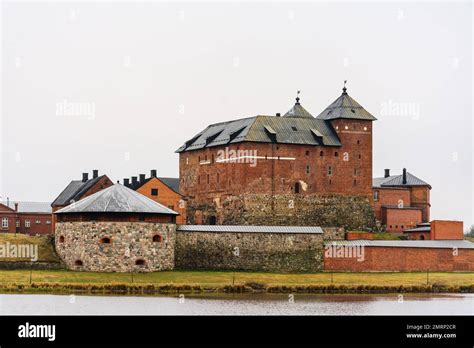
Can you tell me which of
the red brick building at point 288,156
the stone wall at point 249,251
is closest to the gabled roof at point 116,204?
the stone wall at point 249,251

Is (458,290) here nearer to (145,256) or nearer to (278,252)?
(278,252)

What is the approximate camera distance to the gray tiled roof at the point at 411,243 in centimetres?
7069

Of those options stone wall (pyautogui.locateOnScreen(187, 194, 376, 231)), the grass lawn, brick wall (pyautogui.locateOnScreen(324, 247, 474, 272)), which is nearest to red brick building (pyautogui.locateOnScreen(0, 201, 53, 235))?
stone wall (pyautogui.locateOnScreen(187, 194, 376, 231))

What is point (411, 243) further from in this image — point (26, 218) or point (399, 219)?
point (26, 218)

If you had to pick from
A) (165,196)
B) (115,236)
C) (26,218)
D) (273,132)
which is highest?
(273,132)

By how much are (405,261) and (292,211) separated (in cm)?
1208

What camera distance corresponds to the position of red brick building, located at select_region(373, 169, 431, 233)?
277 feet

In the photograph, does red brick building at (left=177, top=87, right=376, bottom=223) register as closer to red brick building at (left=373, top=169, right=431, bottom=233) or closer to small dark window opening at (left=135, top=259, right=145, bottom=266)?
red brick building at (left=373, top=169, right=431, bottom=233)

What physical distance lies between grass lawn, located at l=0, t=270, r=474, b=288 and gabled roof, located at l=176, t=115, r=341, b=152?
1512cm

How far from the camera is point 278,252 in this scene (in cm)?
6894

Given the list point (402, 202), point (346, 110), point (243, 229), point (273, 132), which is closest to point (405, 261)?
point (243, 229)

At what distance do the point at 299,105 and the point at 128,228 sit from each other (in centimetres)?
2547

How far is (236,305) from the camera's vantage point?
51.9 m

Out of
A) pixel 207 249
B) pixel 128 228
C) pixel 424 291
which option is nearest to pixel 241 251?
pixel 207 249
